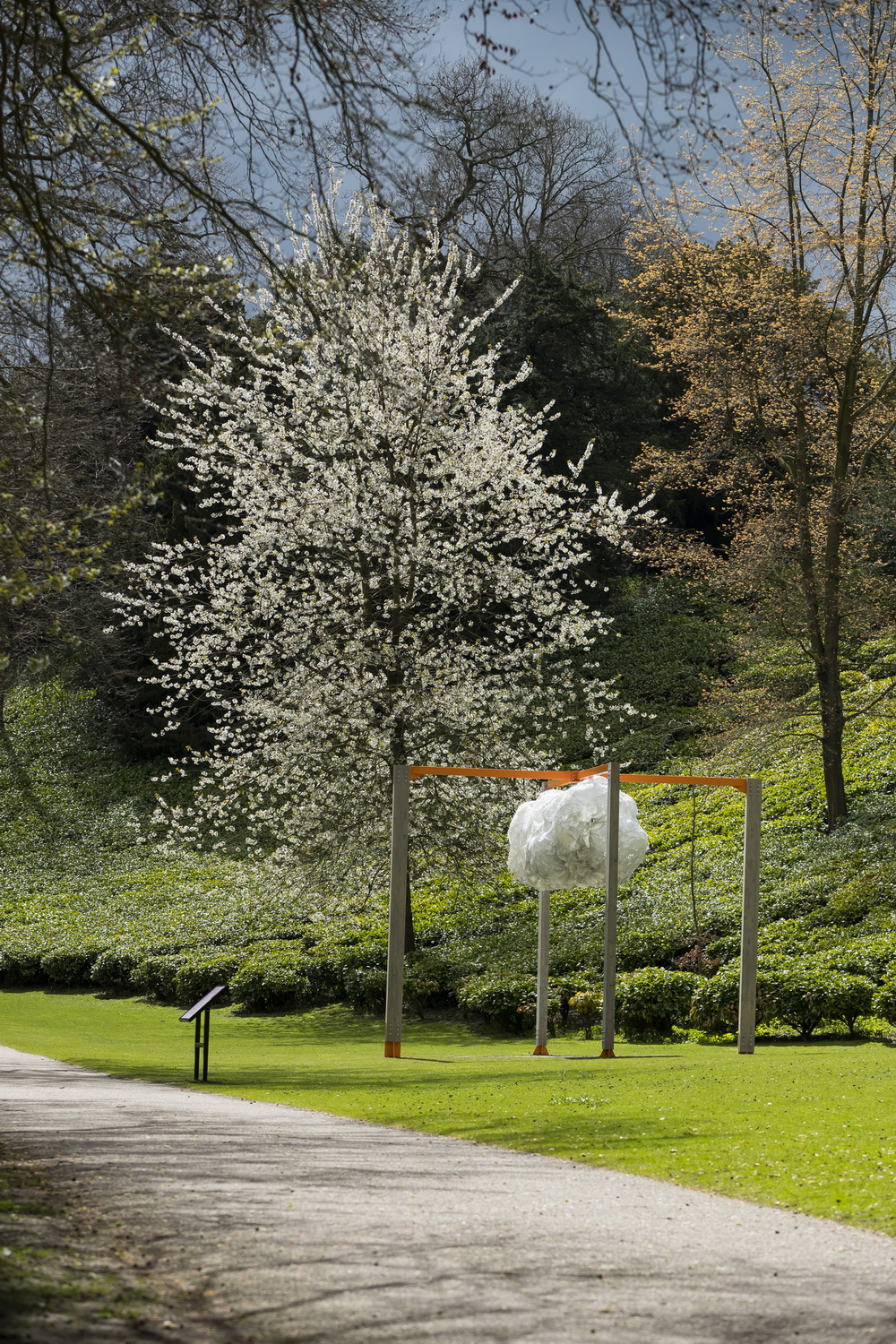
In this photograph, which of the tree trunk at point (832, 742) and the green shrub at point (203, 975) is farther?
the green shrub at point (203, 975)

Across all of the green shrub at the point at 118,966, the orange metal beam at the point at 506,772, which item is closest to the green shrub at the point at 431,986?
the orange metal beam at the point at 506,772

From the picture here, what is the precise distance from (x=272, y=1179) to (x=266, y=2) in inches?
214

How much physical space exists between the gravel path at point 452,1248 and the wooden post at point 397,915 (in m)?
4.40

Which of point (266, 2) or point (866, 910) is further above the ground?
point (266, 2)

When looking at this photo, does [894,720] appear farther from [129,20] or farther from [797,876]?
[129,20]

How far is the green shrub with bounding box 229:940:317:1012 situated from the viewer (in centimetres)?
1625

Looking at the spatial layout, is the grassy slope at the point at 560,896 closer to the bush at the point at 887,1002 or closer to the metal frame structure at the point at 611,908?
the bush at the point at 887,1002

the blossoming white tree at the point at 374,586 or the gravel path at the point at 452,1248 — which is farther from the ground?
the blossoming white tree at the point at 374,586

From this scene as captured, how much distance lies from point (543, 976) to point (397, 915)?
190 cm

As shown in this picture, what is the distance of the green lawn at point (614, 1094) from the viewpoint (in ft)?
20.5

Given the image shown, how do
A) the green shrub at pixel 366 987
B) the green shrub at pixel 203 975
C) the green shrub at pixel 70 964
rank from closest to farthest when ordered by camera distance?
the green shrub at pixel 366 987, the green shrub at pixel 203 975, the green shrub at pixel 70 964

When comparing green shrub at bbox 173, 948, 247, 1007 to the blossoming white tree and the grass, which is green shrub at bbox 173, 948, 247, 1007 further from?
the grass

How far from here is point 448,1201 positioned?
17.2 ft

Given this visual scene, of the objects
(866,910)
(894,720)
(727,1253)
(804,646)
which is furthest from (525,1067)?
(894,720)
